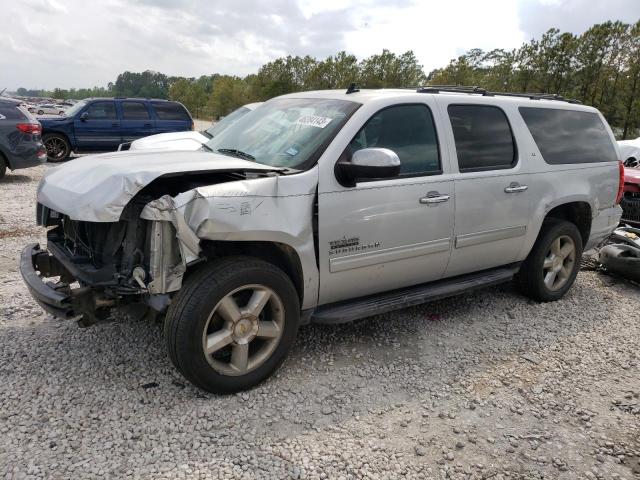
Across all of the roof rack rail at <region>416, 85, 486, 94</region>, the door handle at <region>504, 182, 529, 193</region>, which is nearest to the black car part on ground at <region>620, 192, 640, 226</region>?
the door handle at <region>504, 182, 529, 193</region>

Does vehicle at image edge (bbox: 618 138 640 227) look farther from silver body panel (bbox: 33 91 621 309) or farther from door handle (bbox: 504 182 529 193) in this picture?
door handle (bbox: 504 182 529 193)

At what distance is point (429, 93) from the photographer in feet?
12.6

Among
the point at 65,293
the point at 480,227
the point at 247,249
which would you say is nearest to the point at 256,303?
the point at 247,249

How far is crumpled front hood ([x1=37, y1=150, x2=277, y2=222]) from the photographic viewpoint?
8.91 feet

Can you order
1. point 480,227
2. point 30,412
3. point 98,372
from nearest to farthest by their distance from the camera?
point 30,412 < point 98,372 < point 480,227

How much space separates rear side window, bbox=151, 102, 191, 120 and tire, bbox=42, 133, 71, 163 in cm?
263

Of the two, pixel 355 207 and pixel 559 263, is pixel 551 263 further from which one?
pixel 355 207

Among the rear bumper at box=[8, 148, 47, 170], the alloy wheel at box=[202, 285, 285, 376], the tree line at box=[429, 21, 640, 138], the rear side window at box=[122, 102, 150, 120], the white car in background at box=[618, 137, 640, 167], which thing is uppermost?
the tree line at box=[429, 21, 640, 138]

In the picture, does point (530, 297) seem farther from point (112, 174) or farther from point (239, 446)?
point (112, 174)

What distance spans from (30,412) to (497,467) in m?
2.56

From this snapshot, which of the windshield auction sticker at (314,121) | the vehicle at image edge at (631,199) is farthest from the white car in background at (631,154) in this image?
the windshield auction sticker at (314,121)

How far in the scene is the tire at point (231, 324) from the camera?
9.04ft

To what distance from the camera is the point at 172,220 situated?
262 centimetres

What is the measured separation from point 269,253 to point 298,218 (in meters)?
0.33
